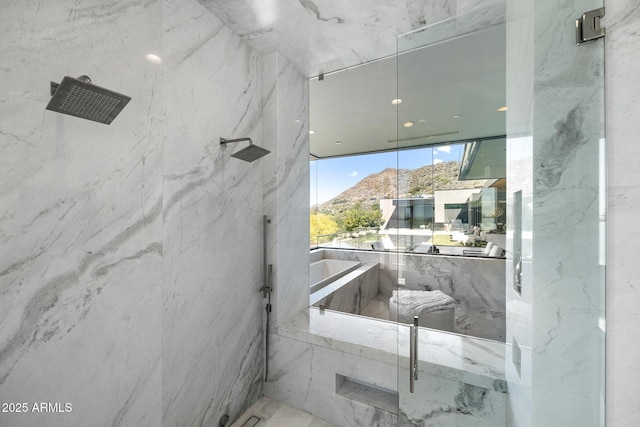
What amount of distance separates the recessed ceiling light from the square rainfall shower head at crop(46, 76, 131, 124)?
1.86 ft

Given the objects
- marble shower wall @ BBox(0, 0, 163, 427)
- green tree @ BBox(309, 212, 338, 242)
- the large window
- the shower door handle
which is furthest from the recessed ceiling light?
green tree @ BBox(309, 212, 338, 242)

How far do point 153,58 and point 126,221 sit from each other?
2.74 ft

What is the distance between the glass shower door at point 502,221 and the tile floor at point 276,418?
0.64 m

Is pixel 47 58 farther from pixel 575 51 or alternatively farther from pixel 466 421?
pixel 466 421

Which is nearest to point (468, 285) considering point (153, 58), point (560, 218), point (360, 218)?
point (560, 218)

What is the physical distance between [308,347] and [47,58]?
2.00 meters

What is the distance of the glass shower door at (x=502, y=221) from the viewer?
2.80ft

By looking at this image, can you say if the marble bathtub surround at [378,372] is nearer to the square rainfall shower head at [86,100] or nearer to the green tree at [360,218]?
the green tree at [360,218]

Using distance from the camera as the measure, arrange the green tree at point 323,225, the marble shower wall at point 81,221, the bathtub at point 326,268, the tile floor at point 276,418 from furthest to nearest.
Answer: the green tree at point 323,225
the bathtub at point 326,268
the tile floor at point 276,418
the marble shower wall at point 81,221

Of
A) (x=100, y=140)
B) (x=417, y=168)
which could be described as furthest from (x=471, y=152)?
(x=100, y=140)

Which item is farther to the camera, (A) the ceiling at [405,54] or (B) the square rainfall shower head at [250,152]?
(B) the square rainfall shower head at [250,152]

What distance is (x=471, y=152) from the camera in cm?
130

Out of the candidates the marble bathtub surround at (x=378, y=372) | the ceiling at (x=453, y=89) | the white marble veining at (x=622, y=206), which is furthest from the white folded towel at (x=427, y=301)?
the ceiling at (x=453, y=89)

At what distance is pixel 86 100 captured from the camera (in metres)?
0.86
